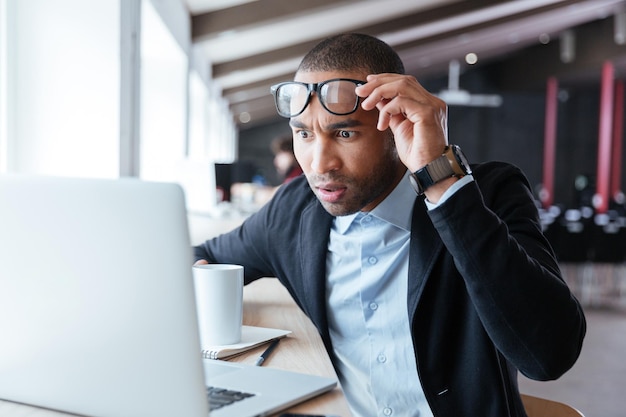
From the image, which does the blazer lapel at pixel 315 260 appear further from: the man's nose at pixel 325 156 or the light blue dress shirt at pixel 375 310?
the man's nose at pixel 325 156

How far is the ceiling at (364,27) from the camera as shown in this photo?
5.77m

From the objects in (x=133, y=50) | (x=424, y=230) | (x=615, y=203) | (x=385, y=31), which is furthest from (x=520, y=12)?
(x=424, y=230)

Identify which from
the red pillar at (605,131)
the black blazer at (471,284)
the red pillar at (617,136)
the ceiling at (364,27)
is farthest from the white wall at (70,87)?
the red pillar at (617,136)

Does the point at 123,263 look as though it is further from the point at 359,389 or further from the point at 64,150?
the point at 64,150

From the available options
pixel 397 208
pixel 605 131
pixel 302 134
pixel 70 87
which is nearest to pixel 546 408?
pixel 397 208

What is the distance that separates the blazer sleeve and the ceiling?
15.7ft

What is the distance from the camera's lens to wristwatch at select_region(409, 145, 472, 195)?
3.86ft

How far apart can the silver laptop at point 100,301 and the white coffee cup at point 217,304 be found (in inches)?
13.2

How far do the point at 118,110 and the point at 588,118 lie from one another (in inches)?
617

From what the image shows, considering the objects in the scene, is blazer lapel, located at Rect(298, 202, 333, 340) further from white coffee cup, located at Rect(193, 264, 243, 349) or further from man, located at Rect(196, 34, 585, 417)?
white coffee cup, located at Rect(193, 264, 243, 349)

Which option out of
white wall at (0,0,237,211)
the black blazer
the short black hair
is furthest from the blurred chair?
white wall at (0,0,237,211)

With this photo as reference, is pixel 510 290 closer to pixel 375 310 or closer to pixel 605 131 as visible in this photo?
pixel 375 310

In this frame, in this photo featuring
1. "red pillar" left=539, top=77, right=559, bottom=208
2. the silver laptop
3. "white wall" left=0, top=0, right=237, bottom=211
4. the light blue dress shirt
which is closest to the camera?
the silver laptop

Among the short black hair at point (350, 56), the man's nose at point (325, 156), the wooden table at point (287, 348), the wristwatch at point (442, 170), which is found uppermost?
the short black hair at point (350, 56)
